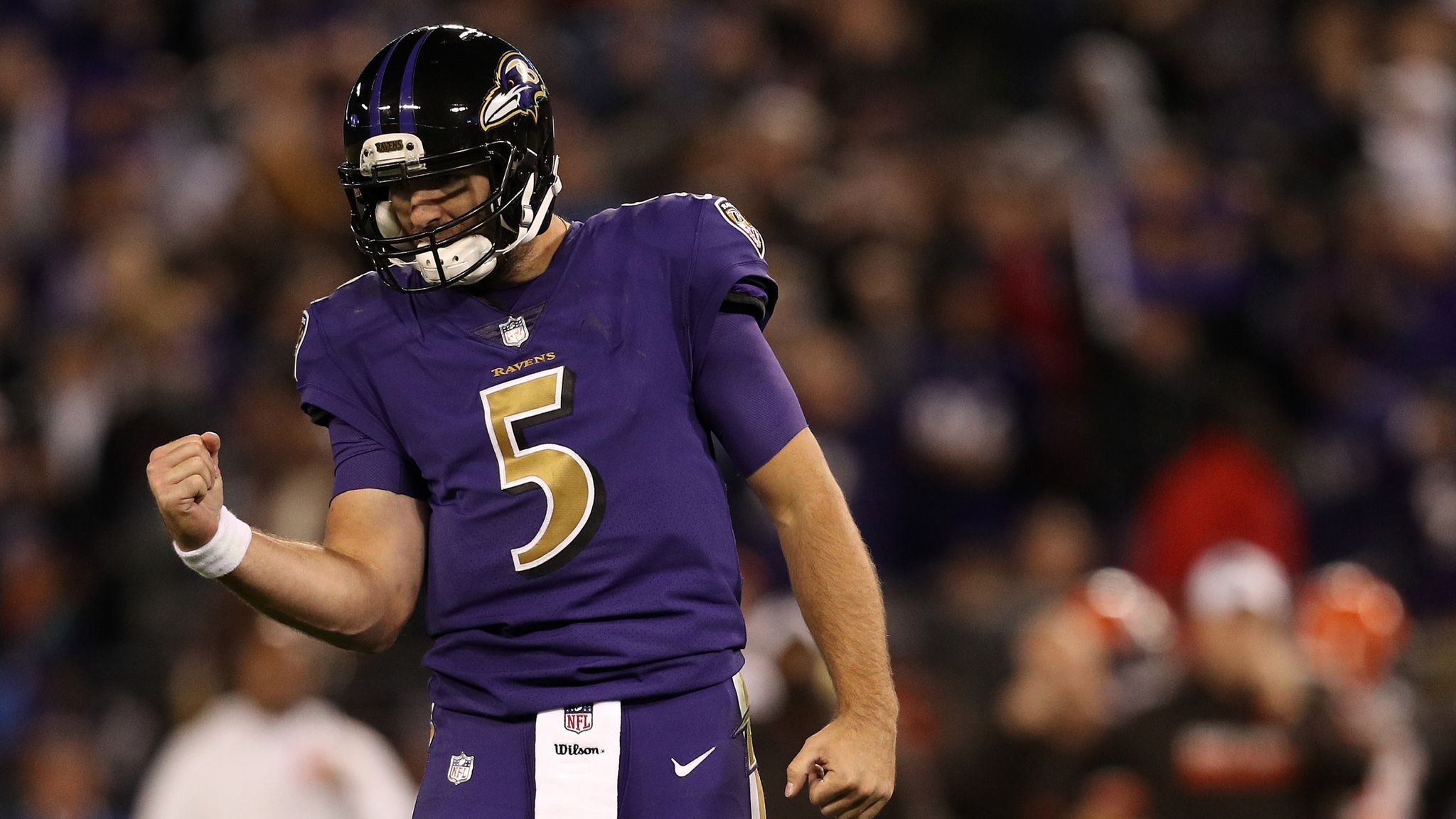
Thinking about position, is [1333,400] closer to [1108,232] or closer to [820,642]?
[1108,232]

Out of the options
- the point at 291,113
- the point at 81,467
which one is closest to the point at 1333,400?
the point at 291,113

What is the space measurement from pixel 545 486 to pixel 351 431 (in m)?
0.41

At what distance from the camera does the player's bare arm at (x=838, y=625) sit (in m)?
3.00

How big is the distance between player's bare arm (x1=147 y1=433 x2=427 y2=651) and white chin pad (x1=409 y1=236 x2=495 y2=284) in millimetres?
394

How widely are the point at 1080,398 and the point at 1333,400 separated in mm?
1093

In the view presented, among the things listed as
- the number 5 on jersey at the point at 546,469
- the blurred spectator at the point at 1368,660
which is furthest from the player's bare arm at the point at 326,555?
the blurred spectator at the point at 1368,660

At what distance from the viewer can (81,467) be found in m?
8.77

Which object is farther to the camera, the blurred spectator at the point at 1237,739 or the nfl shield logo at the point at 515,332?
the blurred spectator at the point at 1237,739

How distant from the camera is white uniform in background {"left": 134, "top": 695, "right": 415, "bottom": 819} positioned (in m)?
5.84

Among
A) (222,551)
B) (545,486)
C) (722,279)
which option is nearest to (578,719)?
(545,486)

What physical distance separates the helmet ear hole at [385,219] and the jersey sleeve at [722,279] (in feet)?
1.69

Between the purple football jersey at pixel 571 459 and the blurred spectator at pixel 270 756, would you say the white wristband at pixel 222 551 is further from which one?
the blurred spectator at pixel 270 756

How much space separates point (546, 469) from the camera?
315 cm

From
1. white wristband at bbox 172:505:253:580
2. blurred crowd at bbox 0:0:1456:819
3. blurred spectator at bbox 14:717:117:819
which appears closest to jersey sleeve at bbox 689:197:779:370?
white wristband at bbox 172:505:253:580
